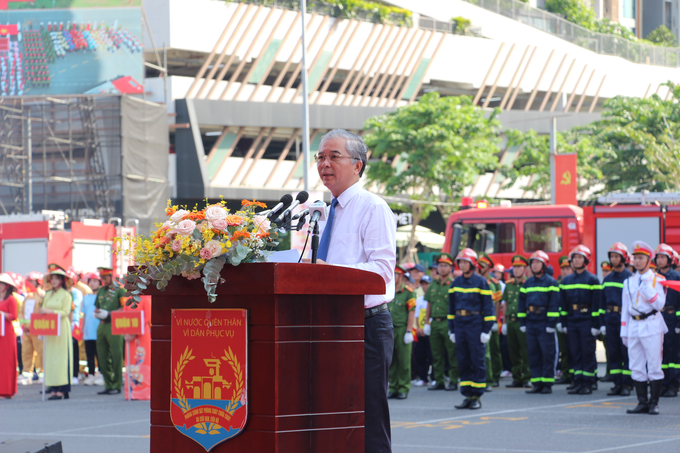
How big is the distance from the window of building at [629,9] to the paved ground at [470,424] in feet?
222

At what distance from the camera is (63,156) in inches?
1153

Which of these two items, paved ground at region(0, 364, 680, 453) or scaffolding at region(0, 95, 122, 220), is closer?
paved ground at region(0, 364, 680, 453)

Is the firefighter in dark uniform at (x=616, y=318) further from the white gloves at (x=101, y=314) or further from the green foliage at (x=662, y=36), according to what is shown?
the green foliage at (x=662, y=36)

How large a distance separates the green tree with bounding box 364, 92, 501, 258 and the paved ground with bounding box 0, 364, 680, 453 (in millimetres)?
19187

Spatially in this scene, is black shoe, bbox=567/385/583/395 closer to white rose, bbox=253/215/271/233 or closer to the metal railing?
white rose, bbox=253/215/271/233

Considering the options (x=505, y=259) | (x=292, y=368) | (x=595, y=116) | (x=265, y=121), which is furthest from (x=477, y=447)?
(x=595, y=116)

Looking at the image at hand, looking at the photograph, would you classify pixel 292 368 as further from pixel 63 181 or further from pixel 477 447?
pixel 63 181

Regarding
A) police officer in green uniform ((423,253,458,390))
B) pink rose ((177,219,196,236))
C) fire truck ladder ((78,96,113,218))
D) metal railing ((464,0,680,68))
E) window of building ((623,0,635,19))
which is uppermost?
window of building ((623,0,635,19))

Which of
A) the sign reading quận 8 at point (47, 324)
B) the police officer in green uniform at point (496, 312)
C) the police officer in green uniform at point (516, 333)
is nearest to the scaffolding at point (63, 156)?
the sign reading quận 8 at point (47, 324)

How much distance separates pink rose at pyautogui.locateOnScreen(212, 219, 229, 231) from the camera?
3.60 m

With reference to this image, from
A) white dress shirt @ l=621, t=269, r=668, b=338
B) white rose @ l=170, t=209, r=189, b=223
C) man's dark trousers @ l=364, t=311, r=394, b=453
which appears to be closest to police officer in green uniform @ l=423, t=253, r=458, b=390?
white dress shirt @ l=621, t=269, r=668, b=338

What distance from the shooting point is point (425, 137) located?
32.4 m

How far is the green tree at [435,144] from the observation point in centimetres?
3256

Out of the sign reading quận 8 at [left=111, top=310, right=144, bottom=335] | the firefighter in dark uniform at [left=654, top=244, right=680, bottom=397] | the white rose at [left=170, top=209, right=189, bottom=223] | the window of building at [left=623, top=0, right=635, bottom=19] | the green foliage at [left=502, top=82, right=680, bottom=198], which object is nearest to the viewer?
the white rose at [left=170, top=209, right=189, bottom=223]
